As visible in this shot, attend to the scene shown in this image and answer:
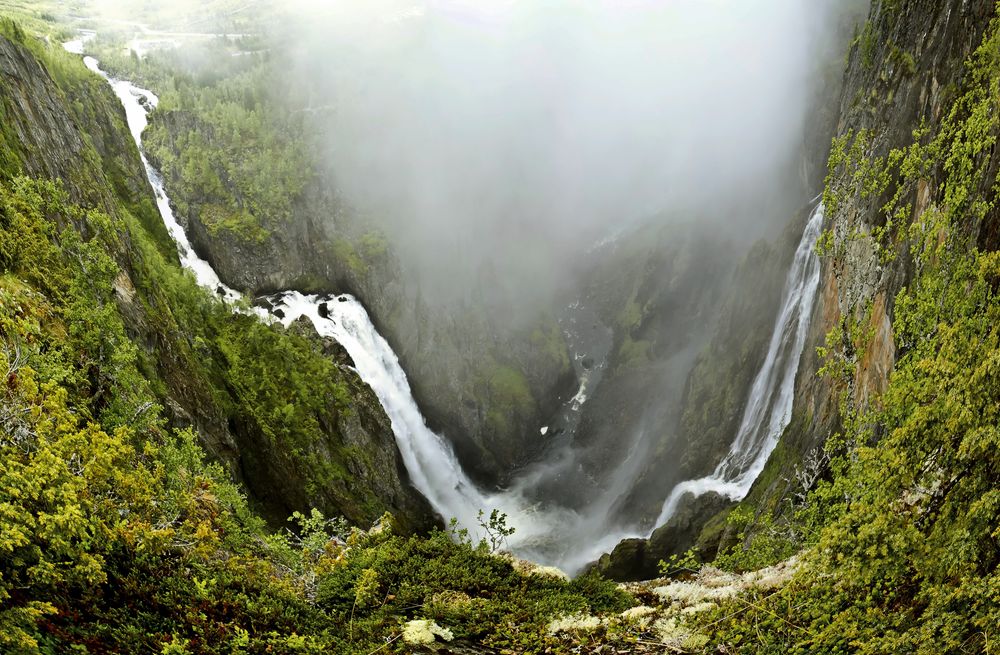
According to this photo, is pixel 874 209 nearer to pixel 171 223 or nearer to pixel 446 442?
pixel 446 442

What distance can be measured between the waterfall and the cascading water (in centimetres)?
8

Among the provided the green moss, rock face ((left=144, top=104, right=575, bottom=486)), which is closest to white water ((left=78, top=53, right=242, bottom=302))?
rock face ((left=144, top=104, right=575, bottom=486))

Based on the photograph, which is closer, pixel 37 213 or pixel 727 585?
pixel 727 585

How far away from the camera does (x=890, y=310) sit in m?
14.6

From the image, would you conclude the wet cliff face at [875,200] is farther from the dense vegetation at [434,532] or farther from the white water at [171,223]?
the white water at [171,223]

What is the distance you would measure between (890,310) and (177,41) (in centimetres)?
7899

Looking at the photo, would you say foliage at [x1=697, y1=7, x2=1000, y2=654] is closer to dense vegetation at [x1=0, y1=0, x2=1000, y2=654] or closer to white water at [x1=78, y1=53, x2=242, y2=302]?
dense vegetation at [x1=0, y1=0, x2=1000, y2=654]

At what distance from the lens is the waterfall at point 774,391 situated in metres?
25.5

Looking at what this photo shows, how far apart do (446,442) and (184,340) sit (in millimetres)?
26029

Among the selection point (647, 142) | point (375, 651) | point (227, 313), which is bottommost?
point (375, 651)

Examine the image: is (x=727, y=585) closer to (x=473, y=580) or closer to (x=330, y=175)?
(x=473, y=580)

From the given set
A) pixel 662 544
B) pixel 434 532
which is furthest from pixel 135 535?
pixel 662 544

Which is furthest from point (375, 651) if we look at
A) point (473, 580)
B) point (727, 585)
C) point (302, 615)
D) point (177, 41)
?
point (177, 41)

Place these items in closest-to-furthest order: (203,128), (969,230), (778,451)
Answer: (969,230), (778,451), (203,128)
